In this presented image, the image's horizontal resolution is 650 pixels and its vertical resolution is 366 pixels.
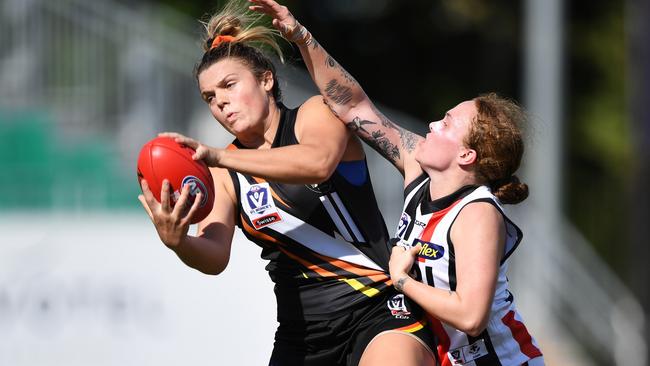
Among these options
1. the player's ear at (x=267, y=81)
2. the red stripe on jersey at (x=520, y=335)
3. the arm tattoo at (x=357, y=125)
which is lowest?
the red stripe on jersey at (x=520, y=335)

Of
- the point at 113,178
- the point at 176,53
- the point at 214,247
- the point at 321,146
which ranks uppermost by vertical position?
the point at 176,53

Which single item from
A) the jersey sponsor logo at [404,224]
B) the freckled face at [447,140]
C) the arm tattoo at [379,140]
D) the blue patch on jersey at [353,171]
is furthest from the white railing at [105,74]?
the freckled face at [447,140]

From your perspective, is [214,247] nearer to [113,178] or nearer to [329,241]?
[329,241]

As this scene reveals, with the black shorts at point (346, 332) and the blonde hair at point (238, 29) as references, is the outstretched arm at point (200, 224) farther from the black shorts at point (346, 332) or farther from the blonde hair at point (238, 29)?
the blonde hair at point (238, 29)

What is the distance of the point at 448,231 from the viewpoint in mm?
4129

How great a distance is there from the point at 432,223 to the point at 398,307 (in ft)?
1.34

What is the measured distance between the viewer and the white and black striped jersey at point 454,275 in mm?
4152

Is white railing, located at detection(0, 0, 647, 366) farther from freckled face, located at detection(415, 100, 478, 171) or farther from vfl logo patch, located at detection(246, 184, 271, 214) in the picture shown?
freckled face, located at detection(415, 100, 478, 171)

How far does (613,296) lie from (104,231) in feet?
28.2

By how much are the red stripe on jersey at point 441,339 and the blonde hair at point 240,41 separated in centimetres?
111

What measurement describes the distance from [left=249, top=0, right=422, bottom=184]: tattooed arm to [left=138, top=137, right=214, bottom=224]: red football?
626 millimetres

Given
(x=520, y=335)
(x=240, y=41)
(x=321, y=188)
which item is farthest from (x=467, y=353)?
(x=240, y=41)

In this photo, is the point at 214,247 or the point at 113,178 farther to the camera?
the point at 113,178

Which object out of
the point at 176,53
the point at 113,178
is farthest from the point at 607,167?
the point at 113,178
